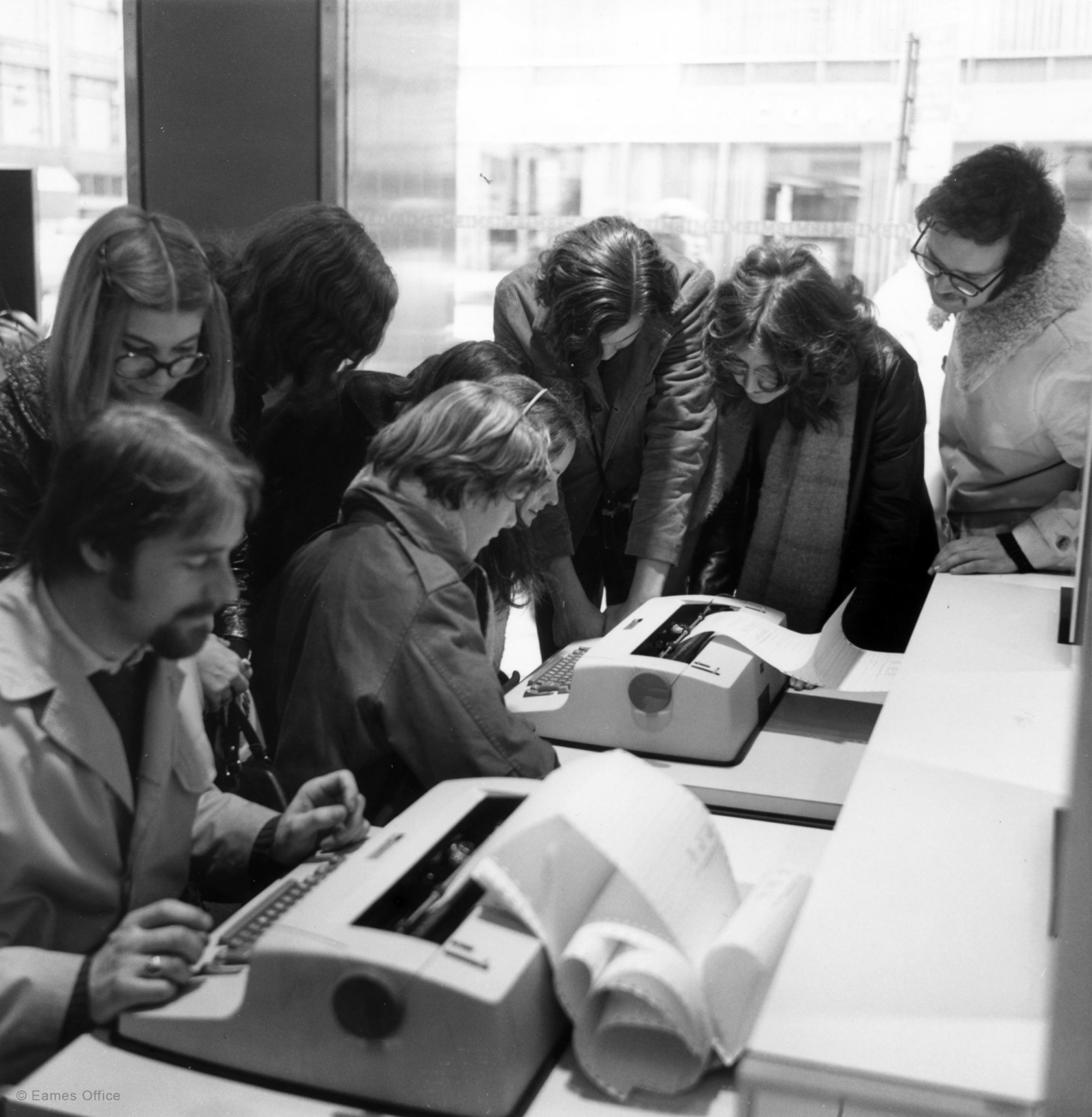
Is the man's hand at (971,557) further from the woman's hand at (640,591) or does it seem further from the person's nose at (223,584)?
the person's nose at (223,584)

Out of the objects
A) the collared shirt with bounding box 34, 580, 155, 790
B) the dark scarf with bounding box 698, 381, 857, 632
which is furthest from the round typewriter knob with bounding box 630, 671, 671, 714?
the collared shirt with bounding box 34, 580, 155, 790

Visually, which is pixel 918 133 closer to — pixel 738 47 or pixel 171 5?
pixel 738 47

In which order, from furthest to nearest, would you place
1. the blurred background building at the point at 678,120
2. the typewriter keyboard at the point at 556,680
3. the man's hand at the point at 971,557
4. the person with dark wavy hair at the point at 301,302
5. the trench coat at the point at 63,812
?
the man's hand at the point at 971,557 → the typewriter keyboard at the point at 556,680 → the blurred background building at the point at 678,120 → the person with dark wavy hair at the point at 301,302 → the trench coat at the point at 63,812

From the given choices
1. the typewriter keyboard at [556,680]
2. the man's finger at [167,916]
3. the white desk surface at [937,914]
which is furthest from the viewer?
the typewriter keyboard at [556,680]

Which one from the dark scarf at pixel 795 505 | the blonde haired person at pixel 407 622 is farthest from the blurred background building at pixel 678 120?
the dark scarf at pixel 795 505

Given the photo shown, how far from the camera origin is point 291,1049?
1.26 metres

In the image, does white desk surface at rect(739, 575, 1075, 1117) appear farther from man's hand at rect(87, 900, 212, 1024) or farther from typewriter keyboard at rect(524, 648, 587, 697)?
man's hand at rect(87, 900, 212, 1024)

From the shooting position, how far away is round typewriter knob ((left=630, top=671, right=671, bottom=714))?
1.78m

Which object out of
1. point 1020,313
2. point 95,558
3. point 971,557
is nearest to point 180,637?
point 95,558

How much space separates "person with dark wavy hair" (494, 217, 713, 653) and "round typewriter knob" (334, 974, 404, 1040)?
0.74 meters

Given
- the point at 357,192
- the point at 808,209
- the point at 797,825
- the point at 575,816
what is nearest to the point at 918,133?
the point at 808,209

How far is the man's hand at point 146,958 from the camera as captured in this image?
1.27 meters

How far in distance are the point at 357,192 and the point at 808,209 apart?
0.63m

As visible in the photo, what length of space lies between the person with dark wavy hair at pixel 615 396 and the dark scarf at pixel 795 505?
0.19 feet
